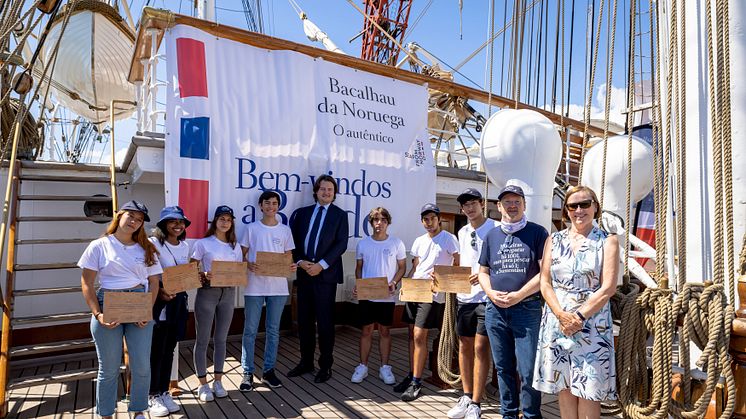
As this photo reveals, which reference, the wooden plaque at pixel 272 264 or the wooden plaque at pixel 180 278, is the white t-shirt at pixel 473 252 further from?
the wooden plaque at pixel 180 278

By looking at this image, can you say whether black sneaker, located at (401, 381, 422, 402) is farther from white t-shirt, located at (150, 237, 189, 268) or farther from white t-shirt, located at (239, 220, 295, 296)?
white t-shirt, located at (150, 237, 189, 268)

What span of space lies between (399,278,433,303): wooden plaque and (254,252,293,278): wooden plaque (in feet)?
2.99

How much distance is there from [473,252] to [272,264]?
1.51 m

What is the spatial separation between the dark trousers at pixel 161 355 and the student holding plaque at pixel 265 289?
0.53 meters

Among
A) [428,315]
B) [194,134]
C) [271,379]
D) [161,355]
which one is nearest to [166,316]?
[161,355]

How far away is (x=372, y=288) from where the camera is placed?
12.8 feet

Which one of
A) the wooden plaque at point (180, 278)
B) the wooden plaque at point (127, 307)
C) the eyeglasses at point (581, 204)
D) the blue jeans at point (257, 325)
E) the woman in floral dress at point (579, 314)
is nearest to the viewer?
the woman in floral dress at point (579, 314)

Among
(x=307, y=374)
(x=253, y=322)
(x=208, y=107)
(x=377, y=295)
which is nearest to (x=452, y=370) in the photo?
(x=377, y=295)

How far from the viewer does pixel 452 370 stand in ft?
13.1

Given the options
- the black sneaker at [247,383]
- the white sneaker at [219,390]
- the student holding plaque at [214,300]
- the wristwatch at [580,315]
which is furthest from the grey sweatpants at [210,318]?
the wristwatch at [580,315]

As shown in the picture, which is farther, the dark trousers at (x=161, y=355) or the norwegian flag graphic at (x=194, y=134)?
the norwegian flag graphic at (x=194, y=134)

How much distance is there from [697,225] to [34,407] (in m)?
4.33

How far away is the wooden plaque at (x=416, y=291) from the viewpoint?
369cm

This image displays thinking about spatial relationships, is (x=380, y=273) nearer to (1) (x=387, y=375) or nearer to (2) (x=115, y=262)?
(1) (x=387, y=375)
